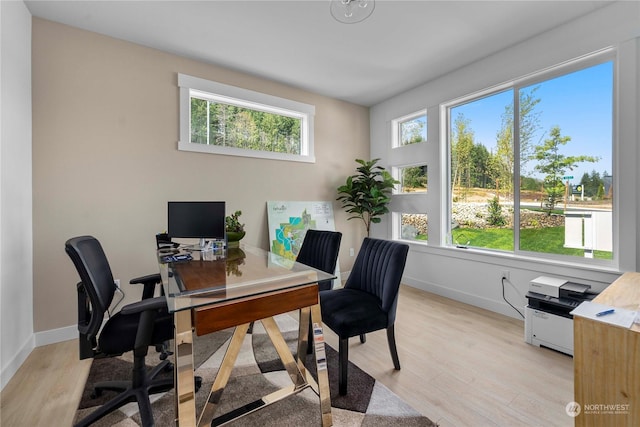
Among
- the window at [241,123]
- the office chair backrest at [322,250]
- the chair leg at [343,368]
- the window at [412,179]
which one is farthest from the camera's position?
the window at [412,179]

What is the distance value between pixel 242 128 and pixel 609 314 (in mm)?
3634

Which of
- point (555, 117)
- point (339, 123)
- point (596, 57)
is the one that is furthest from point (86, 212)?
point (596, 57)

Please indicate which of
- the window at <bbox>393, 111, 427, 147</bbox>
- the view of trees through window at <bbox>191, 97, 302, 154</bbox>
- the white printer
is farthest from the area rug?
the window at <bbox>393, 111, 427, 147</bbox>

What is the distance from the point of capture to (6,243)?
195 centimetres

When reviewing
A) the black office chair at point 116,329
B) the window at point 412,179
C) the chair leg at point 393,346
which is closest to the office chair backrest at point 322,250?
the chair leg at point 393,346

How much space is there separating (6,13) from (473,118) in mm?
4446

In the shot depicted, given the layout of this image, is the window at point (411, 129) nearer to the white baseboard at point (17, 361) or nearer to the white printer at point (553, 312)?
the white printer at point (553, 312)

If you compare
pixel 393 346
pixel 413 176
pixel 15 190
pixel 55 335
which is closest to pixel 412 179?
pixel 413 176

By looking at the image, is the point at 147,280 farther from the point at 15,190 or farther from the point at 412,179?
the point at 412,179

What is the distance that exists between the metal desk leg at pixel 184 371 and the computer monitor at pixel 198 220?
4.28 ft

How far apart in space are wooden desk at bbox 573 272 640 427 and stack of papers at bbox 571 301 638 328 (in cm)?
2

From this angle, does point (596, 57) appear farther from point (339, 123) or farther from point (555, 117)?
point (339, 123)

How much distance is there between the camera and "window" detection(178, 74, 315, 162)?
3107 millimetres

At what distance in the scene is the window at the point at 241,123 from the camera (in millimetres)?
3107
